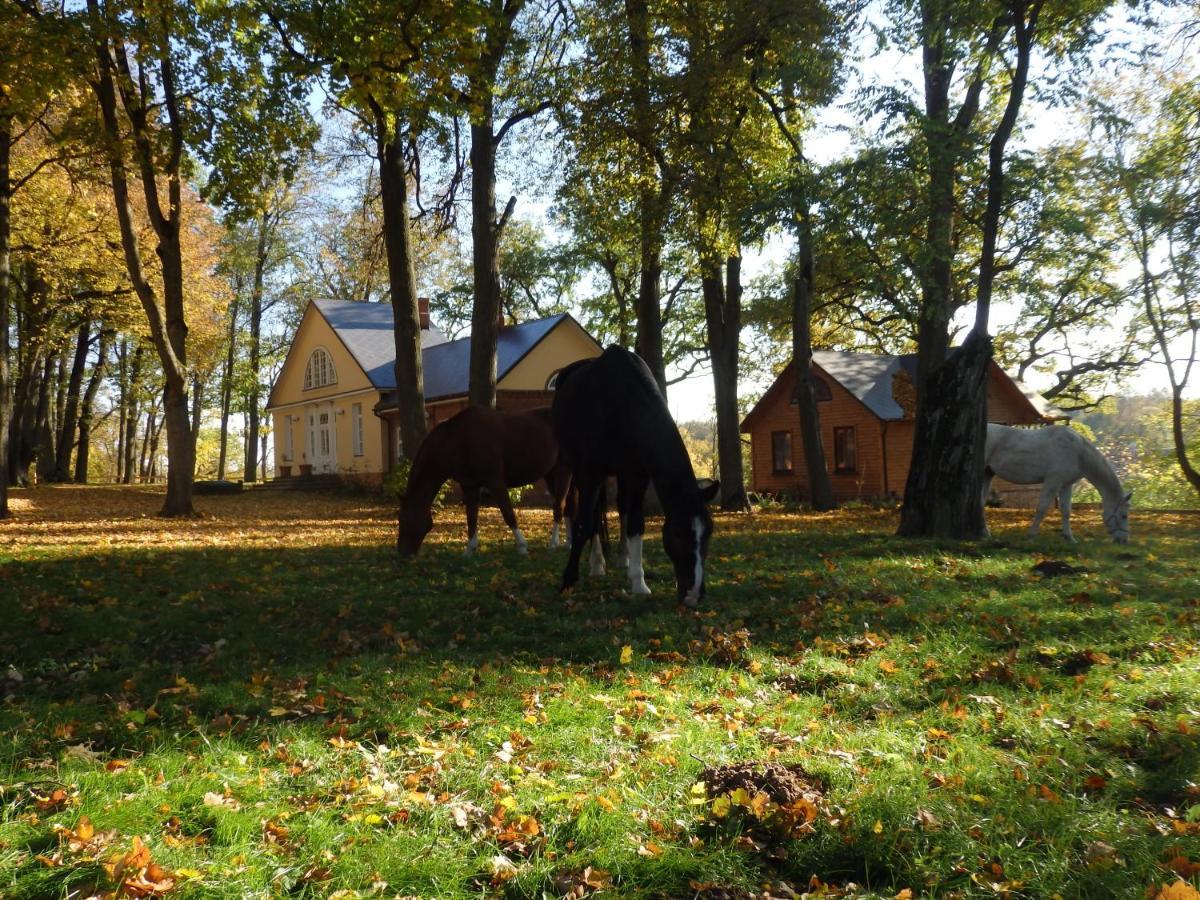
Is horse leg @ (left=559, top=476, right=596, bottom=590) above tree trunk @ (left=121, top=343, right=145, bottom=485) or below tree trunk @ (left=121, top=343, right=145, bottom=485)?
below

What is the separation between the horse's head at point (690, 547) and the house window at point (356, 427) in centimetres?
3283

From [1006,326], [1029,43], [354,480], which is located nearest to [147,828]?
[1029,43]

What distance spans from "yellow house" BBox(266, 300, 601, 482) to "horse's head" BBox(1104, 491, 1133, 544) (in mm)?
21102

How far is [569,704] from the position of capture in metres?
5.43

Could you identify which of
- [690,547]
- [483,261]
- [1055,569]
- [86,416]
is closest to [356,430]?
[86,416]

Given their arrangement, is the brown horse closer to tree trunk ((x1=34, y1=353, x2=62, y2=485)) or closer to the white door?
tree trunk ((x1=34, y1=353, x2=62, y2=485))

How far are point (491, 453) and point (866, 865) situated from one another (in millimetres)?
10283

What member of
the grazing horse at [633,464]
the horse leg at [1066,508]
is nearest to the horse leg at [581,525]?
the grazing horse at [633,464]

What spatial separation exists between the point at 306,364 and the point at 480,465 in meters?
33.5

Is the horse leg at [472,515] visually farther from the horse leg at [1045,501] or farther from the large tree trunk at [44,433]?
the large tree trunk at [44,433]

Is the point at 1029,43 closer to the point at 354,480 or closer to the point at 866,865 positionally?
the point at 866,865

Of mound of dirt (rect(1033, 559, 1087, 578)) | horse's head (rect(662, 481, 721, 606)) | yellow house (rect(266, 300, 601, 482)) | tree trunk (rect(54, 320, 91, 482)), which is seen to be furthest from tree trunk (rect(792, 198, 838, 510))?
tree trunk (rect(54, 320, 91, 482))

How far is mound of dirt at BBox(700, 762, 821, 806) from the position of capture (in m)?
3.91

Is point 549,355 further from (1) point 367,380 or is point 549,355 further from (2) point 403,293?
(2) point 403,293
